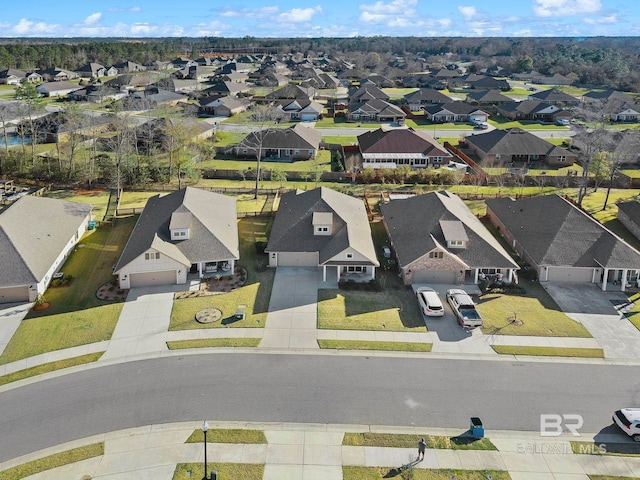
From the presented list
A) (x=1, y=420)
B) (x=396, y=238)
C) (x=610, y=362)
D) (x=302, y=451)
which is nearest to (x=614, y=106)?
(x=396, y=238)

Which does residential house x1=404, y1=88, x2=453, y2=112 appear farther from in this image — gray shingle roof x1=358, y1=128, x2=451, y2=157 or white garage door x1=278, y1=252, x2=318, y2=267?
white garage door x1=278, y1=252, x2=318, y2=267

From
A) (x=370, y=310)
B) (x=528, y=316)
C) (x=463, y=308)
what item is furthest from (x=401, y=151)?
(x=463, y=308)

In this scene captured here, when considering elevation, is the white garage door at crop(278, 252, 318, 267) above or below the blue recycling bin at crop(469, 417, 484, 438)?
above

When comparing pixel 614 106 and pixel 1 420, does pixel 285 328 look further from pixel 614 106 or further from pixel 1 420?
pixel 614 106

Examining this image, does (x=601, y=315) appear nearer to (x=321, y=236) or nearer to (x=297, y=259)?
(x=321, y=236)

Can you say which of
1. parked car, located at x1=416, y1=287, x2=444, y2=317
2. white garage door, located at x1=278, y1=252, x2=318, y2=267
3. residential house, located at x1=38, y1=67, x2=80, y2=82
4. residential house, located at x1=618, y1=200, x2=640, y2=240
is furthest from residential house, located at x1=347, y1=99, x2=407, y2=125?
residential house, located at x1=38, y1=67, x2=80, y2=82
